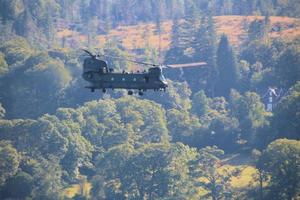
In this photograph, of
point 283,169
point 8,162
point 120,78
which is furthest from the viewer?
point 8,162

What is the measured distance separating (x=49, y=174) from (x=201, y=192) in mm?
25743

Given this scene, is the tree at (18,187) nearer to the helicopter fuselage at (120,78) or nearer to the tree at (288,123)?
the tree at (288,123)

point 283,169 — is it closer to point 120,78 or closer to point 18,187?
point 18,187

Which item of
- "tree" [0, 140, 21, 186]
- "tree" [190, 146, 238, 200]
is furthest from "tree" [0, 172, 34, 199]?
"tree" [190, 146, 238, 200]

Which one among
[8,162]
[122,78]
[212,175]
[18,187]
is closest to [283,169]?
[212,175]

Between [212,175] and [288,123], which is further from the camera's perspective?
[288,123]

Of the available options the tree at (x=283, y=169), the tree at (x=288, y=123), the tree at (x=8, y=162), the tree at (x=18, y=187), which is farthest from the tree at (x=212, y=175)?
the tree at (x=8, y=162)

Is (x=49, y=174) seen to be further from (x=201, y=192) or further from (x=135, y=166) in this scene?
(x=201, y=192)

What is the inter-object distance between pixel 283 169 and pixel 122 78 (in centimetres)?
7085

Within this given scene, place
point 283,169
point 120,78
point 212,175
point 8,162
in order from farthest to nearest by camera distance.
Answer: point 8,162 < point 212,175 < point 283,169 < point 120,78

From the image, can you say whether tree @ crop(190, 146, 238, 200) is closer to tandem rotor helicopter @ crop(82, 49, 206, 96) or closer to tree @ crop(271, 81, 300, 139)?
tree @ crop(271, 81, 300, 139)

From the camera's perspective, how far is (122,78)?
345 feet

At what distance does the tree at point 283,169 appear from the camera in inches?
6673

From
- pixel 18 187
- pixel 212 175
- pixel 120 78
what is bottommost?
pixel 18 187
